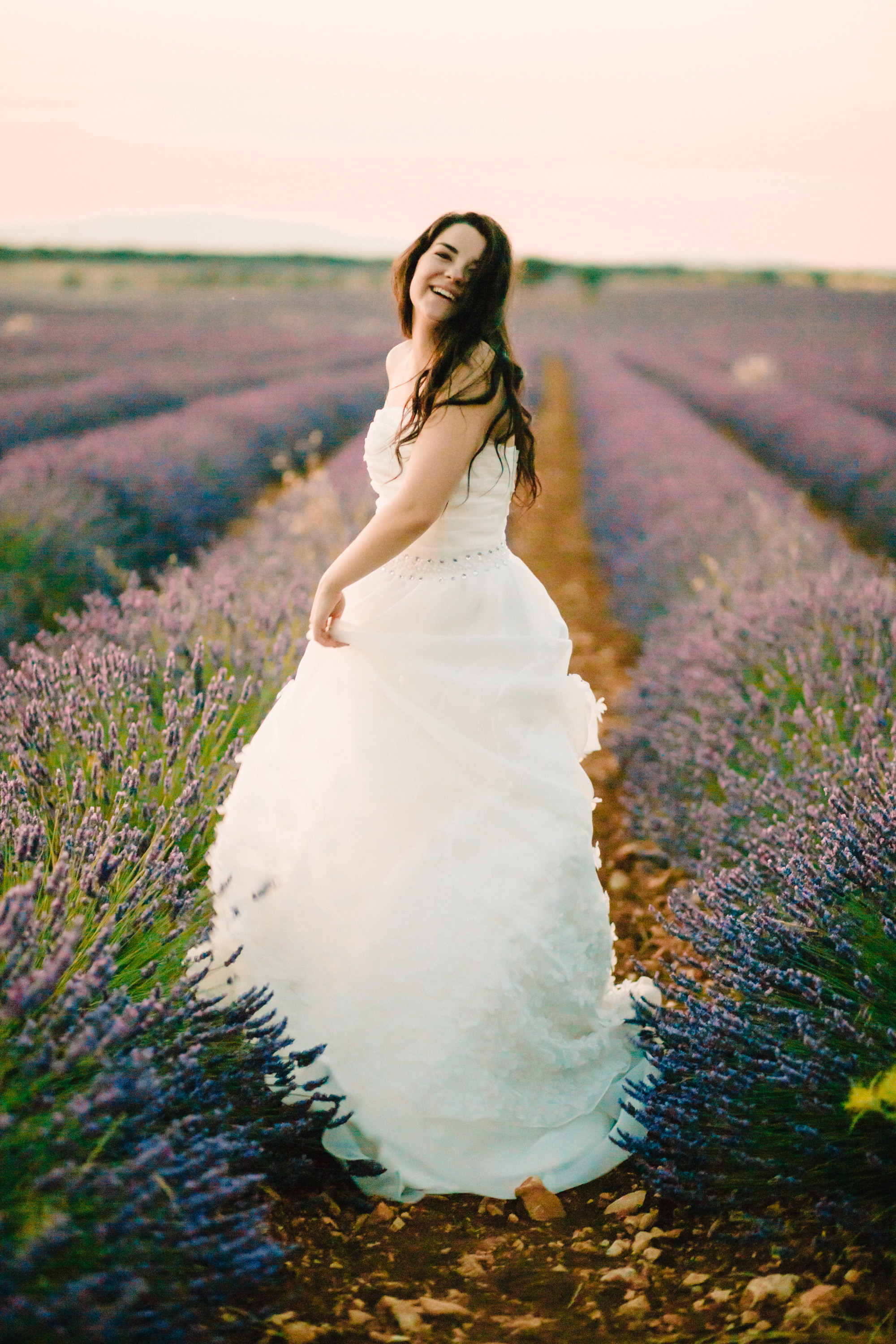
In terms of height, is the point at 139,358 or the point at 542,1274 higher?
the point at 139,358

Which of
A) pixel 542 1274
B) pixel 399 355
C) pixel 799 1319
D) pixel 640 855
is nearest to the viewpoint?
pixel 799 1319

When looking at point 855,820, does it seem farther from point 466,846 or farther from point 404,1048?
point 404,1048

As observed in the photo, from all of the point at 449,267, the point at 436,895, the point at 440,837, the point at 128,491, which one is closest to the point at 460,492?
the point at 449,267

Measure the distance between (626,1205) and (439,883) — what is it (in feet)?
2.34

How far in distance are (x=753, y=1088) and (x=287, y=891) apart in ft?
3.12

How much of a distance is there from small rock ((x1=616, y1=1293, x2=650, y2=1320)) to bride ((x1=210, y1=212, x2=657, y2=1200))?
0.35 m

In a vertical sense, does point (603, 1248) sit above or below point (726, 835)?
below

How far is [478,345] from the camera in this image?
1968 millimetres

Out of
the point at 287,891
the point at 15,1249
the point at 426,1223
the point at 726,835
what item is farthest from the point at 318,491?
the point at 15,1249

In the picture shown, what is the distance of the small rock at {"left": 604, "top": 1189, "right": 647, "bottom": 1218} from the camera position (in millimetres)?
1905

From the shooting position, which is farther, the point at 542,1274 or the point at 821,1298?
the point at 542,1274

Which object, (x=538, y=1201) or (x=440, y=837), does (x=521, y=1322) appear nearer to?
(x=538, y=1201)

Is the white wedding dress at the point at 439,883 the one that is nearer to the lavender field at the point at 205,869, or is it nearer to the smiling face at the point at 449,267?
the lavender field at the point at 205,869

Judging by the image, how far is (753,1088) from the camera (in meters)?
1.74
